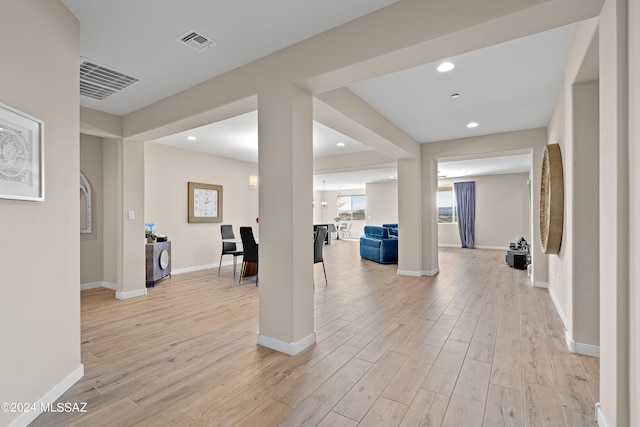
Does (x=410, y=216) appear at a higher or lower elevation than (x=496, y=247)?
higher

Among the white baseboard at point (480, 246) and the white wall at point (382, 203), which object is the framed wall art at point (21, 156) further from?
the white wall at point (382, 203)

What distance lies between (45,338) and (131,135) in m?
2.97

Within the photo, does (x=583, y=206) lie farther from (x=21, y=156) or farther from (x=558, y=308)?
(x=21, y=156)

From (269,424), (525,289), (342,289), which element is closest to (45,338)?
(269,424)

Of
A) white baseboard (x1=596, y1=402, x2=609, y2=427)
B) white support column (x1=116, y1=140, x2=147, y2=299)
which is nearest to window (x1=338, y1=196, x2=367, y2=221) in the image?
white support column (x1=116, y1=140, x2=147, y2=299)

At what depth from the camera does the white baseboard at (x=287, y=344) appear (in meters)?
2.49

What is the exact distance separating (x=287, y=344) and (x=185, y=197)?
15.5 feet

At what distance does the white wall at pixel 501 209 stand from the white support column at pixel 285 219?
9.54 meters

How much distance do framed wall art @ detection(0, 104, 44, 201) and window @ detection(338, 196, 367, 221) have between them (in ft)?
43.0

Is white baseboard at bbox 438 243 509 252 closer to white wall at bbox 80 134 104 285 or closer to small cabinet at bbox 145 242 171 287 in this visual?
small cabinet at bbox 145 242 171 287

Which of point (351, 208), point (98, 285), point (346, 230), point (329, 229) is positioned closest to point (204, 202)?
point (98, 285)

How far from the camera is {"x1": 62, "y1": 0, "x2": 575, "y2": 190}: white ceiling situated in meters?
2.05

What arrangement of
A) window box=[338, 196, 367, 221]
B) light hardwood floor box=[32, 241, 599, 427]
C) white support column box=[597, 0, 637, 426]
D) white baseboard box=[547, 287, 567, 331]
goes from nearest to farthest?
white support column box=[597, 0, 637, 426] → light hardwood floor box=[32, 241, 599, 427] → white baseboard box=[547, 287, 567, 331] → window box=[338, 196, 367, 221]

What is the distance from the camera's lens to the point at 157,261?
16.5 feet
